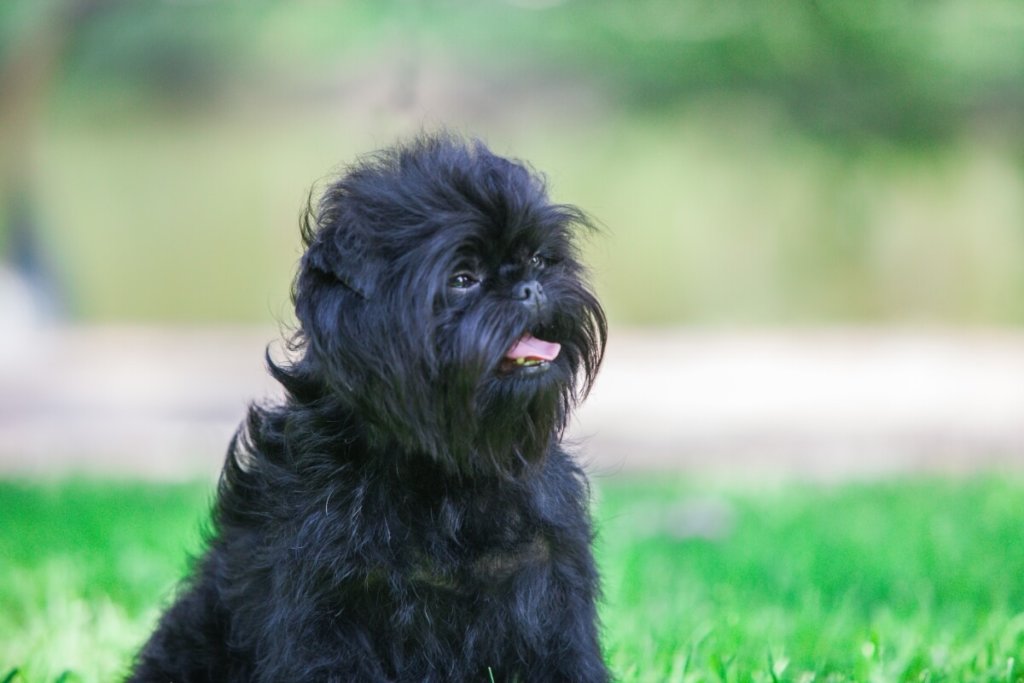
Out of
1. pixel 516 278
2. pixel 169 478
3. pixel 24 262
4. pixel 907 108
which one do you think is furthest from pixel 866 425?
pixel 24 262

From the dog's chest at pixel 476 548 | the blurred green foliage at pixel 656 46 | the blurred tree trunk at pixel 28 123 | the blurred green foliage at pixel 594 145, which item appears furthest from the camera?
the blurred tree trunk at pixel 28 123

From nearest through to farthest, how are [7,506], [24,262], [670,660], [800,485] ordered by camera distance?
[670,660] < [7,506] < [800,485] < [24,262]

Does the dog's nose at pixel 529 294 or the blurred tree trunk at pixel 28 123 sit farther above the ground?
the blurred tree trunk at pixel 28 123

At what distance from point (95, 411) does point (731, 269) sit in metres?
9.55

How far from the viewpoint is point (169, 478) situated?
8.94 m

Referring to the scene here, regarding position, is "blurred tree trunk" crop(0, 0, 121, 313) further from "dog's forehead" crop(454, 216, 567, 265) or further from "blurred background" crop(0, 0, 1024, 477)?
"dog's forehead" crop(454, 216, 567, 265)

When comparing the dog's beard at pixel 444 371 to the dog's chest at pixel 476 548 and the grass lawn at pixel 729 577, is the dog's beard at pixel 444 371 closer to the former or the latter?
the dog's chest at pixel 476 548

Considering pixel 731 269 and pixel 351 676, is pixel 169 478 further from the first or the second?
pixel 731 269

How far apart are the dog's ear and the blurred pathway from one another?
522 cm

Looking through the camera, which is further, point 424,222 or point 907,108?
point 907,108

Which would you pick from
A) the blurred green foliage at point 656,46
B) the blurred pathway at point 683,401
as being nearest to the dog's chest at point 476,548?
the blurred pathway at point 683,401

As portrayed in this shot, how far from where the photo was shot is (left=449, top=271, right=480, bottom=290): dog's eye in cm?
318

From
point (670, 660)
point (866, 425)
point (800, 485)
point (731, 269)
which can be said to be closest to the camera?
point (670, 660)

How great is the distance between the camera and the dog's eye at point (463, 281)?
10.4 feet
